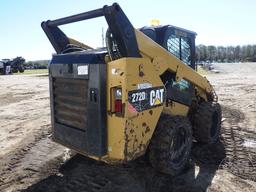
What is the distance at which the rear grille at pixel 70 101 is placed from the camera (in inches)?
162

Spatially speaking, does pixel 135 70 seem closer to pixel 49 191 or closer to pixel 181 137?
pixel 181 137

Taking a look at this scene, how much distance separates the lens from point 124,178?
4.41 meters

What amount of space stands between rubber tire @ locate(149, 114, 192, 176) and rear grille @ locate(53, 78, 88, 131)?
3.36 ft

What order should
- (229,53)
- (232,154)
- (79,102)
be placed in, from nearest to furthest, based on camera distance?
(79,102), (232,154), (229,53)

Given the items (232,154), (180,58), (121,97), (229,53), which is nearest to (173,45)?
(180,58)

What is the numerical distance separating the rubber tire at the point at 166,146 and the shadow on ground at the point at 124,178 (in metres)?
0.15

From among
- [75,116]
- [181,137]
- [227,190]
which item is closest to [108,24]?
[75,116]

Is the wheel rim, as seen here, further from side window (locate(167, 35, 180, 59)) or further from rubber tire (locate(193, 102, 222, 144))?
side window (locate(167, 35, 180, 59))

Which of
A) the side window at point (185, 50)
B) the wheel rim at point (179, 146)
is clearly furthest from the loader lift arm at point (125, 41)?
the wheel rim at point (179, 146)

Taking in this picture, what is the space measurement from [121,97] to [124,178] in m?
1.30

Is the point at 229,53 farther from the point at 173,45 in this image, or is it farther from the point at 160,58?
the point at 160,58

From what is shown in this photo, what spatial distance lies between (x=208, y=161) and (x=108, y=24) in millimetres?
2802

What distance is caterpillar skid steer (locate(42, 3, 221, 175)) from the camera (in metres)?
3.82

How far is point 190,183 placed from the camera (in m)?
4.30
